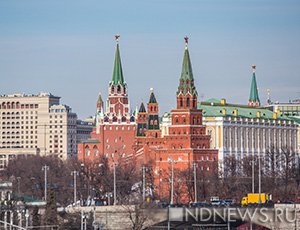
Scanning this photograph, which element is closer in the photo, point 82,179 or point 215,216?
point 215,216

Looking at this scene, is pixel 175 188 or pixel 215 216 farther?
pixel 175 188

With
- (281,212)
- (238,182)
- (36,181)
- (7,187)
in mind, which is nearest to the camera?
(281,212)

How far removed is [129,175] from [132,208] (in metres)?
68.0

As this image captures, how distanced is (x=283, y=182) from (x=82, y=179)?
86.2ft

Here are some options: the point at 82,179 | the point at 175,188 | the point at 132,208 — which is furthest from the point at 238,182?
the point at 132,208

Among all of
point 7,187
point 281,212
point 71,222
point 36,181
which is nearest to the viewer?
point 281,212

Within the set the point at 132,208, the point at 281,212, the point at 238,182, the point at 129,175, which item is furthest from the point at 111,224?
the point at 129,175

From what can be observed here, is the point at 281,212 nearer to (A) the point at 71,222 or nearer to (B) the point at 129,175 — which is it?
(A) the point at 71,222

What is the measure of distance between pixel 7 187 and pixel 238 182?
31.1m

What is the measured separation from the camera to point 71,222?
128500 millimetres

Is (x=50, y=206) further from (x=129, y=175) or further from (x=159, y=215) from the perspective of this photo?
(x=129, y=175)

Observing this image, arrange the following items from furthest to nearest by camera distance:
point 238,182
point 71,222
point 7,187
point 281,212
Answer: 1. point 238,182
2. point 7,187
3. point 71,222
4. point 281,212

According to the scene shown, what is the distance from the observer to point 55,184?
190 m

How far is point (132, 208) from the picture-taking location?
430ft
